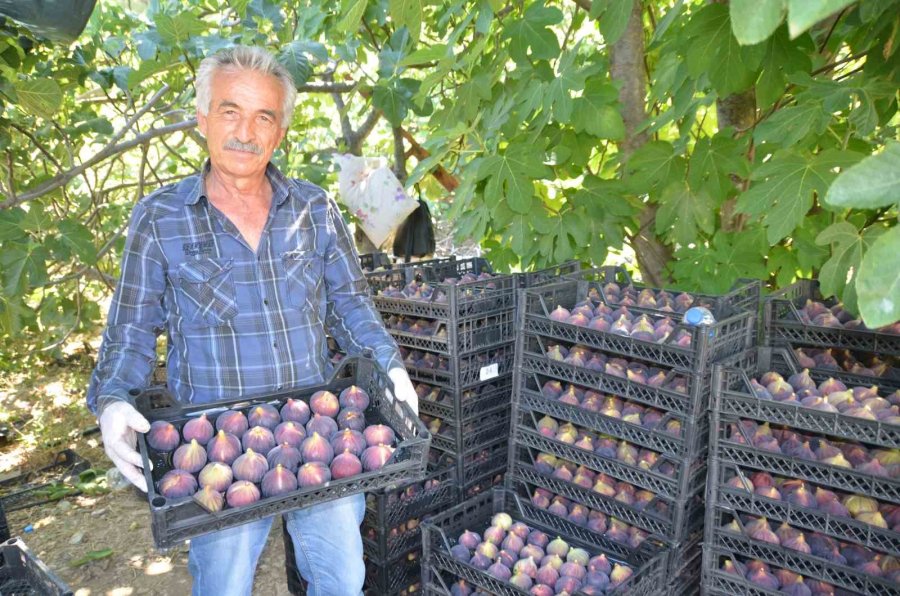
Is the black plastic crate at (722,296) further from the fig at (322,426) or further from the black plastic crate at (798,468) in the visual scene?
the fig at (322,426)

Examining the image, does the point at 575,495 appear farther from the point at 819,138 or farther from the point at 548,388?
the point at 819,138

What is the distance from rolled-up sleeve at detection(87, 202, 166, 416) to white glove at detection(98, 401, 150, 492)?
17 centimetres

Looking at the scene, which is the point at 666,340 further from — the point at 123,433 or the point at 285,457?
the point at 123,433

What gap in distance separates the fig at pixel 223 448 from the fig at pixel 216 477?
0.05 meters

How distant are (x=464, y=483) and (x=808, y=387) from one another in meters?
1.55

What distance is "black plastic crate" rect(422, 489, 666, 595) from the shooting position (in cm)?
212

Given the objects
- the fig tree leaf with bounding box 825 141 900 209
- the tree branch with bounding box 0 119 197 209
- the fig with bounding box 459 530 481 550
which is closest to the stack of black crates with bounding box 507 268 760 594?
the fig with bounding box 459 530 481 550

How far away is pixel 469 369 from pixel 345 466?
4.75 ft

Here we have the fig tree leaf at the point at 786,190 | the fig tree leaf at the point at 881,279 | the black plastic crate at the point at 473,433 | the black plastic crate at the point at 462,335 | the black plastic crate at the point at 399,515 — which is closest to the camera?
the fig tree leaf at the point at 881,279

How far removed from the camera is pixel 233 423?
1648 millimetres

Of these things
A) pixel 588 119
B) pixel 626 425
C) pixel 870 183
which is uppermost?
pixel 588 119

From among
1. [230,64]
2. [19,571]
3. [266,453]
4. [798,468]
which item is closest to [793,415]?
[798,468]

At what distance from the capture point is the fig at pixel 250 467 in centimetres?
149

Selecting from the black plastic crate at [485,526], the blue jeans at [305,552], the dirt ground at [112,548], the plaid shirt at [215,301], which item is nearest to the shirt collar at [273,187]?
the plaid shirt at [215,301]
